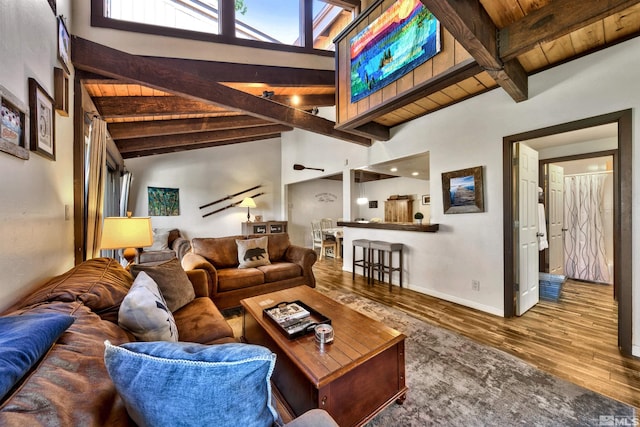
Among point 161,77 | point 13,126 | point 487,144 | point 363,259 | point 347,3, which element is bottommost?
point 363,259

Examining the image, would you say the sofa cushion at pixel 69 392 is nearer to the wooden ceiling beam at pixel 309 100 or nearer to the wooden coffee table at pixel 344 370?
the wooden coffee table at pixel 344 370

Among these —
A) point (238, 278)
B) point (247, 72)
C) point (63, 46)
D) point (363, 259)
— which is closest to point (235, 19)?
point (247, 72)

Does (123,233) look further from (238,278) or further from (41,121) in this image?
(238,278)

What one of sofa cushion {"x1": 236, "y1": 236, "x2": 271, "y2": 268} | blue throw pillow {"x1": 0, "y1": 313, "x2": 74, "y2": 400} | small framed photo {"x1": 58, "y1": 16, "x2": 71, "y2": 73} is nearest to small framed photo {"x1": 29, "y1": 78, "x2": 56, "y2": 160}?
small framed photo {"x1": 58, "y1": 16, "x2": 71, "y2": 73}

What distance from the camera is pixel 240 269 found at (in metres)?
3.20

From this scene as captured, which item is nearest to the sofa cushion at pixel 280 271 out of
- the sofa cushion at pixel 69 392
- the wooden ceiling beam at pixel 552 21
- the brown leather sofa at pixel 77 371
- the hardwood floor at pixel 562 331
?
the hardwood floor at pixel 562 331

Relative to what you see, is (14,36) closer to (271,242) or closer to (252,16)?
(252,16)

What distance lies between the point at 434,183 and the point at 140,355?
3.53 metres

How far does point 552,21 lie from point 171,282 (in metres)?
3.28

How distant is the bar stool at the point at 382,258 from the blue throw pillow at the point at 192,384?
3341 millimetres

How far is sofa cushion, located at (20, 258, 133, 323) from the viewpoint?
1.14m

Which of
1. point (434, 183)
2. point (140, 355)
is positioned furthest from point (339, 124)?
point (140, 355)

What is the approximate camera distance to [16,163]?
1.22 m

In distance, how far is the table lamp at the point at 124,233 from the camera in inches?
80.3
